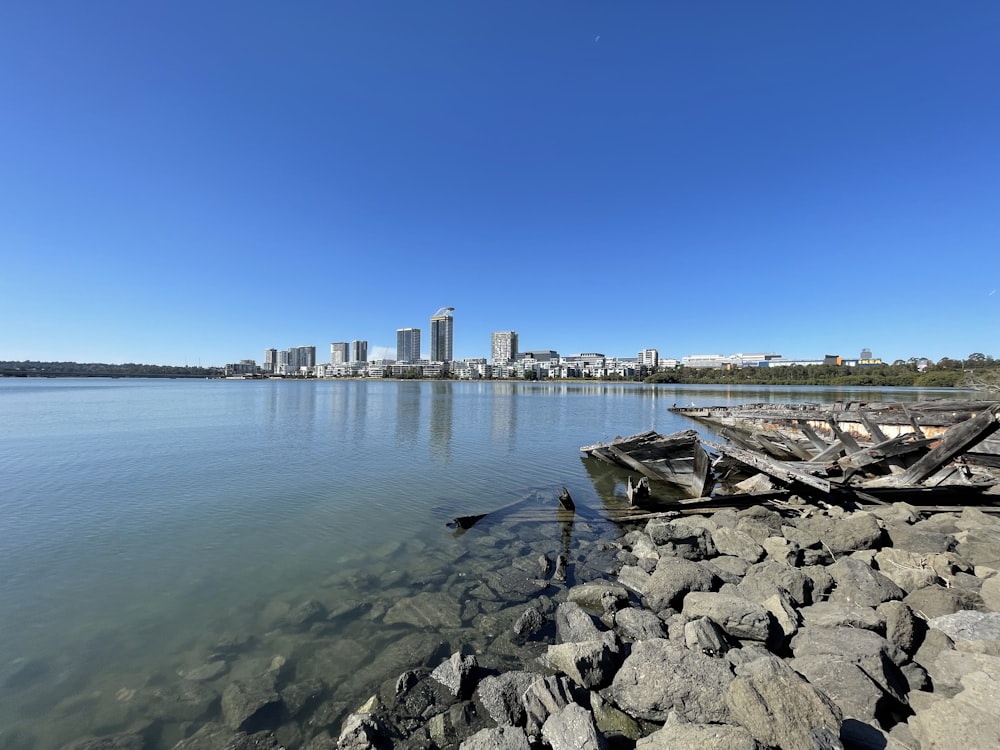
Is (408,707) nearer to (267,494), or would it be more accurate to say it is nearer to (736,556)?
(736,556)

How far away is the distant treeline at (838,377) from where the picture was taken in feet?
337

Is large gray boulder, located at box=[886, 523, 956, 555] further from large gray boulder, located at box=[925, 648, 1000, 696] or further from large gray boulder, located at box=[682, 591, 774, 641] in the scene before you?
large gray boulder, located at box=[682, 591, 774, 641]

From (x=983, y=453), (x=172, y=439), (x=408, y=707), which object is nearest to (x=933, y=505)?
(x=983, y=453)

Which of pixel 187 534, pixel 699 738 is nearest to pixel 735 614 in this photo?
pixel 699 738

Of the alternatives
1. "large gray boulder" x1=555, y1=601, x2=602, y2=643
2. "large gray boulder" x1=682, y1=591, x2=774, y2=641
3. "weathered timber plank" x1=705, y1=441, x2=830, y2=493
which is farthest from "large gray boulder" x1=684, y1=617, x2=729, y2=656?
"weathered timber plank" x1=705, y1=441, x2=830, y2=493

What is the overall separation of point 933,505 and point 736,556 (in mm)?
6436

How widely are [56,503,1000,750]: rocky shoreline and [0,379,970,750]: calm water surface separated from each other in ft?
3.82

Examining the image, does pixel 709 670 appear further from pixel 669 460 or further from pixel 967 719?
pixel 669 460

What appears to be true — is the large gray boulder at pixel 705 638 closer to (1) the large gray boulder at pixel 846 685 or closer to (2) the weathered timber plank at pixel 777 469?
(1) the large gray boulder at pixel 846 685

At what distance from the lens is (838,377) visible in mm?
135875

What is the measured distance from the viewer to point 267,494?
1585 centimetres

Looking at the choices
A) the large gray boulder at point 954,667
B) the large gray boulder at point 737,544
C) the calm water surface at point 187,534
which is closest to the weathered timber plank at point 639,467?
the calm water surface at point 187,534

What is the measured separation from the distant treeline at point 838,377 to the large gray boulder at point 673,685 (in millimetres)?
101400

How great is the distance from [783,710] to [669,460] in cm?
1357
